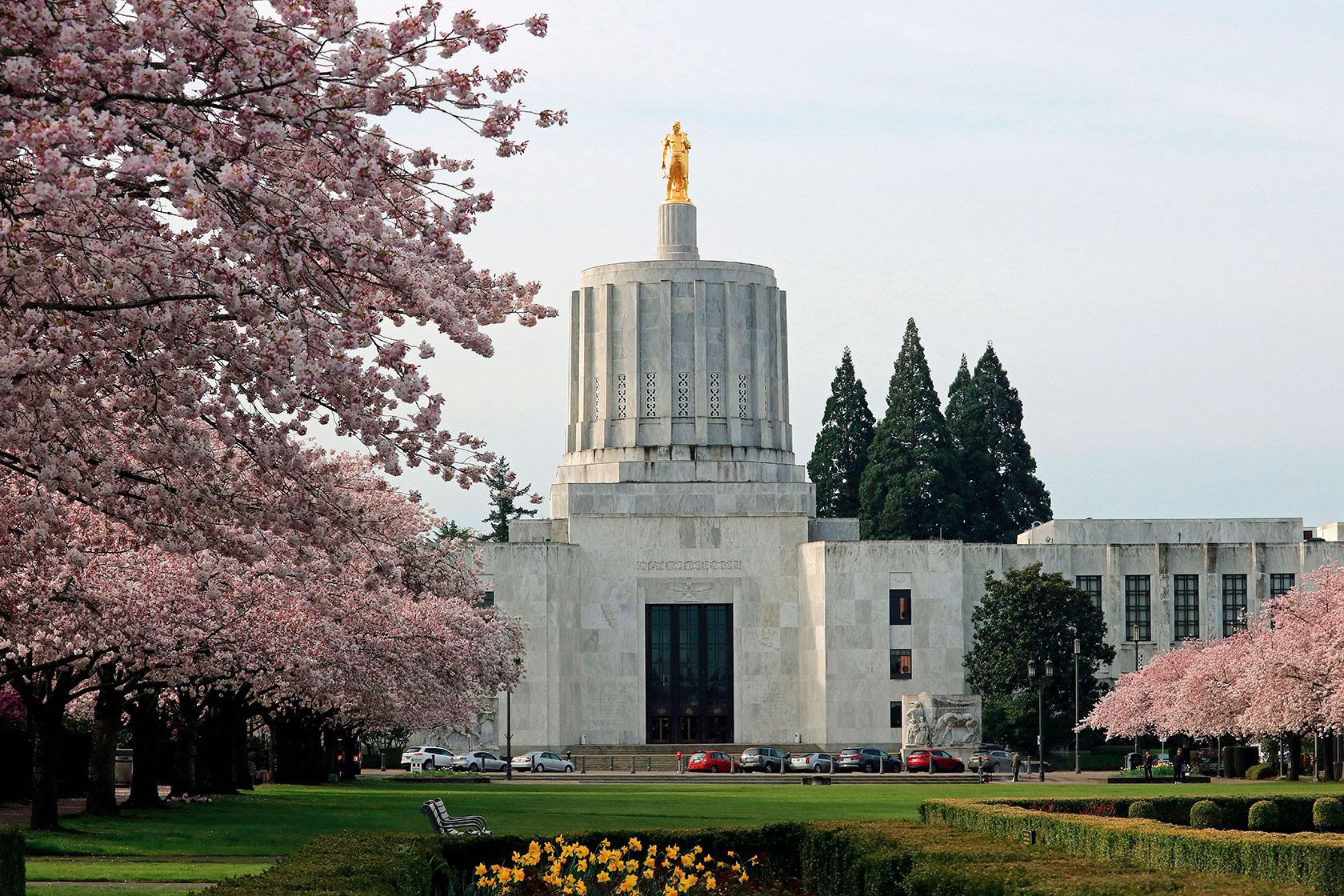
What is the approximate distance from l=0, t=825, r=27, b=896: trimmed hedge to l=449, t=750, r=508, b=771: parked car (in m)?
61.5

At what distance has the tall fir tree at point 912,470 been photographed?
344ft

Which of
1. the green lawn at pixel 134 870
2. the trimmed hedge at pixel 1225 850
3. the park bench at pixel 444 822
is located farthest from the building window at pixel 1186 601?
the green lawn at pixel 134 870

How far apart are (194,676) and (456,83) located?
26.9 meters

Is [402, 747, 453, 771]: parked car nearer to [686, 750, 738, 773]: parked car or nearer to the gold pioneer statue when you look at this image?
[686, 750, 738, 773]: parked car

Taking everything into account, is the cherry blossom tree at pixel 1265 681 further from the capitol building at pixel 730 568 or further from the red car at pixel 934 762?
the capitol building at pixel 730 568

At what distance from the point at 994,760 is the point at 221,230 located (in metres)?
68.3

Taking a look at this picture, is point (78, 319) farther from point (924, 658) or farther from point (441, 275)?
point (924, 658)

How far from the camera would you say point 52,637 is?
27.8m

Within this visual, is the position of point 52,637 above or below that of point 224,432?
below

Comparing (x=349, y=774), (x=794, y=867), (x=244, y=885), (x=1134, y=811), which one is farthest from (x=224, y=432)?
(x=349, y=774)

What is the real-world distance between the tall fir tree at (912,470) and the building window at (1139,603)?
18253 millimetres

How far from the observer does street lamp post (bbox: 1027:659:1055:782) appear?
67.1 meters

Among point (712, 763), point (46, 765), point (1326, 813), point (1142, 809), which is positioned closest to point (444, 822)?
point (46, 765)

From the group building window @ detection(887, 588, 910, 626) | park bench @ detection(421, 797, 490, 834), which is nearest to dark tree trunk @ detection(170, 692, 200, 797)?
park bench @ detection(421, 797, 490, 834)
